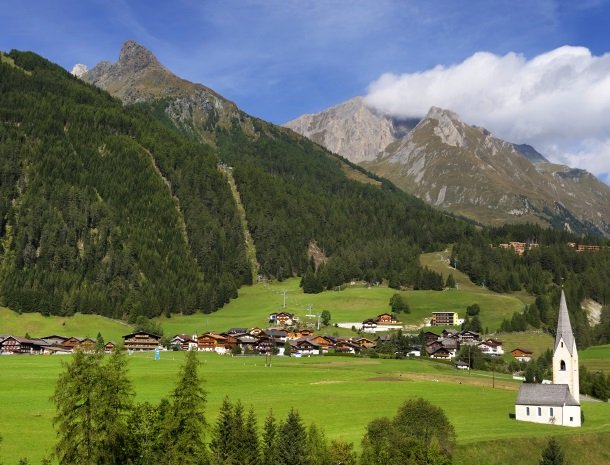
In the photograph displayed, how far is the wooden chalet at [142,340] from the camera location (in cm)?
19750

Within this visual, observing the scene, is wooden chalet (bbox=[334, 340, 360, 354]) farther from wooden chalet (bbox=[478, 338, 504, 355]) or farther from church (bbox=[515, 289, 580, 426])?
church (bbox=[515, 289, 580, 426])

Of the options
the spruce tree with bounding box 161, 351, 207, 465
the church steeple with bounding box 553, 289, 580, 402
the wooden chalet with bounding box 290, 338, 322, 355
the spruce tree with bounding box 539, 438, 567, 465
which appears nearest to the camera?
the spruce tree with bounding box 161, 351, 207, 465

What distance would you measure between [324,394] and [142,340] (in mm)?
105092

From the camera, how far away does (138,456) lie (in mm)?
53062

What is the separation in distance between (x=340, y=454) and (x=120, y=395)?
1791 centimetres

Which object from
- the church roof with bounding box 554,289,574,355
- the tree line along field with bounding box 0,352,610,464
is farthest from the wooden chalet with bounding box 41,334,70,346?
the church roof with bounding box 554,289,574,355

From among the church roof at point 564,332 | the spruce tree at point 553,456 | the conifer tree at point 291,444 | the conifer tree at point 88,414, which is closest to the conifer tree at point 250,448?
the conifer tree at point 291,444

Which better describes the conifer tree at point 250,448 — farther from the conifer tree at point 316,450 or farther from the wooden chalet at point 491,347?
the wooden chalet at point 491,347

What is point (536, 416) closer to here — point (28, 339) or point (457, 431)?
point (457, 431)

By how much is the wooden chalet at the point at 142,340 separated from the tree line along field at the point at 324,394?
40.2m

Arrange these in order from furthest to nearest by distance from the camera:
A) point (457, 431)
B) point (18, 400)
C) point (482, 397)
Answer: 1. point (482, 397)
2. point (18, 400)
3. point (457, 431)

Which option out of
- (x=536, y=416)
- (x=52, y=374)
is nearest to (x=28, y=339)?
(x=52, y=374)

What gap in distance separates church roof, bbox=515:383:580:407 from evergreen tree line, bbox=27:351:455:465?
121 ft

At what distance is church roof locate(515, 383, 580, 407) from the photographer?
94375mm
